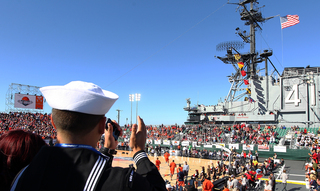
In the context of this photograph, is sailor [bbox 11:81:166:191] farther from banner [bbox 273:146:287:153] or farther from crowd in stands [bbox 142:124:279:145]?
crowd in stands [bbox 142:124:279:145]

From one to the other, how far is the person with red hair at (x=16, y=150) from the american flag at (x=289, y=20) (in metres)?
29.7

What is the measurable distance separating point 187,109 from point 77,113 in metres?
38.5

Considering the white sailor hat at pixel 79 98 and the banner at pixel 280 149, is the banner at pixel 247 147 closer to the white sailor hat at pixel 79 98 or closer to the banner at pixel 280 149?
the banner at pixel 280 149

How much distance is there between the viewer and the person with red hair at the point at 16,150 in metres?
1.89

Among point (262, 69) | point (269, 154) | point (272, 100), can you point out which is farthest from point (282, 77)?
point (269, 154)

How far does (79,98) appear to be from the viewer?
1.42 meters

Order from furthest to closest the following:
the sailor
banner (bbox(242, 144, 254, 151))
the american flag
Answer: the american flag → banner (bbox(242, 144, 254, 151)) → the sailor

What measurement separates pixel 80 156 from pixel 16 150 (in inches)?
46.3

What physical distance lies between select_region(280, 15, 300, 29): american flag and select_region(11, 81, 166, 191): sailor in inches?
1163

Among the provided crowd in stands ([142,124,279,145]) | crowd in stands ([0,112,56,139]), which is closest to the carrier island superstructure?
crowd in stands ([142,124,279,145])

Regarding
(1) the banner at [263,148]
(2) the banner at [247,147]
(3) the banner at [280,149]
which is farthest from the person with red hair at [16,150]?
(2) the banner at [247,147]

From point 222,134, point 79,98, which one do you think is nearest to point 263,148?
point 222,134

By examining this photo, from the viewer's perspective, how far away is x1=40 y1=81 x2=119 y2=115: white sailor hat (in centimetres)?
140

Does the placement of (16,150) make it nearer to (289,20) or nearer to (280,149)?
(280,149)
